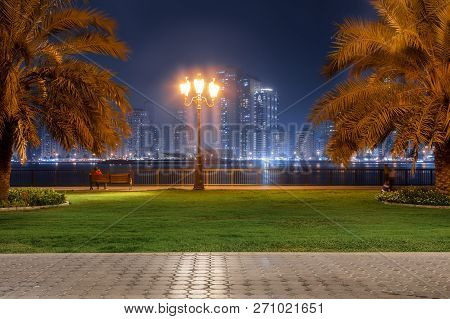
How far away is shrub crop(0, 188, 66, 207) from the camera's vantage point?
768 inches

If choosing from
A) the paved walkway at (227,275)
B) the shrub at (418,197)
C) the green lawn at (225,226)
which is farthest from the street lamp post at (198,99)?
the paved walkway at (227,275)

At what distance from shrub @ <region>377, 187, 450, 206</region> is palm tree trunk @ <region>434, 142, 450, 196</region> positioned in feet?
0.99

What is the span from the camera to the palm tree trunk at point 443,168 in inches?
844

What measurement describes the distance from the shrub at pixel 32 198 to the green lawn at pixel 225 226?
66 centimetres

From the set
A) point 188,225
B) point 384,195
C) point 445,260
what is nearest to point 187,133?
point 384,195

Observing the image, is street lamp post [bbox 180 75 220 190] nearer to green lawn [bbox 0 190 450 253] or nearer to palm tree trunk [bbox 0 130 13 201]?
green lawn [bbox 0 190 450 253]

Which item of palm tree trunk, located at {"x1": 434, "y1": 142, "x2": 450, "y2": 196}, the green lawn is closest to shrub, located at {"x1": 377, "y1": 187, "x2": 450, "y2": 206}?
palm tree trunk, located at {"x1": 434, "y1": 142, "x2": 450, "y2": 196}

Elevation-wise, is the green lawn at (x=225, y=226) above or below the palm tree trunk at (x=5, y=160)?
below

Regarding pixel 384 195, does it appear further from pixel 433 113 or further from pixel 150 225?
pixel 150 225

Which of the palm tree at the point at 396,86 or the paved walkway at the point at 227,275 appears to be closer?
the paved walkway at the point at 227,275

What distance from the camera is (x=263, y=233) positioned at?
1366cm

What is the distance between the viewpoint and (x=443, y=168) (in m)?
21.6

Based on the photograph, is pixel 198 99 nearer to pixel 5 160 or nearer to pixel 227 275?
pixel 5 160

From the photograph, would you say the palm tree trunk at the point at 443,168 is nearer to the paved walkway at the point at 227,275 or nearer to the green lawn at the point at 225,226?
the green lawn at the point at 225,226
